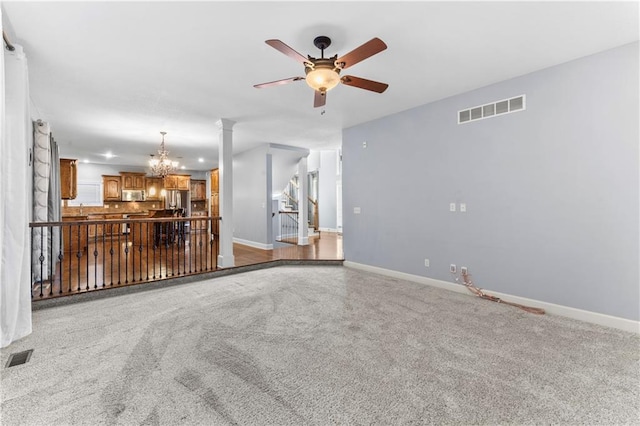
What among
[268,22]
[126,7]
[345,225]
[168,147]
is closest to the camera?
[126,7]

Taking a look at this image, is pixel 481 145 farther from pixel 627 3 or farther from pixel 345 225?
pixel 345 225

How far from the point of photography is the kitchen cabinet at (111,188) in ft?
32.1

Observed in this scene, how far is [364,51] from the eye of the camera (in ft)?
7.43

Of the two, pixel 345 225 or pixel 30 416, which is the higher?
pixel 345 225

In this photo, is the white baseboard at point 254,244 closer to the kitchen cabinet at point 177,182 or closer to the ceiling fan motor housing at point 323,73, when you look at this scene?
the kitchen cabinet at point 177,182

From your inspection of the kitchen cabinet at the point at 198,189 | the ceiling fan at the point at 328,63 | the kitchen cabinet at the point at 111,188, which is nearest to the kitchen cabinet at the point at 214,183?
the kitchen cabinet at the point at 198,189

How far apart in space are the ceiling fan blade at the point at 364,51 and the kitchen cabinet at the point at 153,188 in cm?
1035

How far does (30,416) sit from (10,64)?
2.85 meters

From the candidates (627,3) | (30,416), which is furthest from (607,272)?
(30,416)

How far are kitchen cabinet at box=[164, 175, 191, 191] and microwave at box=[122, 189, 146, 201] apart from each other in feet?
3.34

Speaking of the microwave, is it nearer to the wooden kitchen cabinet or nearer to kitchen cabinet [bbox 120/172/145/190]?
kitchen cabinet [bbox 120/172/145/190]

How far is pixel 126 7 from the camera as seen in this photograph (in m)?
2.25

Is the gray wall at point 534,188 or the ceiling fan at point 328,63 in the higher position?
the ceiling fan at point 328,63

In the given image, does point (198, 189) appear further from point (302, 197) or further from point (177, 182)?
point (302, 197)
